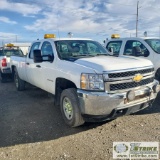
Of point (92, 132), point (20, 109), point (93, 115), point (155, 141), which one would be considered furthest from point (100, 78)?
point (20, 109)

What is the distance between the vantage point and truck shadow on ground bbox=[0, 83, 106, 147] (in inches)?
152

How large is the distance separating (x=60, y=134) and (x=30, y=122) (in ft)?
3.21

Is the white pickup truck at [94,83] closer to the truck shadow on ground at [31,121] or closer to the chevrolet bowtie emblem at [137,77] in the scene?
the chevrolet bowtie emblem at [137,77]

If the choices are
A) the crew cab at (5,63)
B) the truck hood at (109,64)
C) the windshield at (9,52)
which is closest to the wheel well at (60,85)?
the truck hood at (109,64)

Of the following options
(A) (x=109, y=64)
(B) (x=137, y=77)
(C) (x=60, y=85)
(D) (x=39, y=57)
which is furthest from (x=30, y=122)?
(B) (x=137, y=77)

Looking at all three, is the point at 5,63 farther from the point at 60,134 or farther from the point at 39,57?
the point at 60,134

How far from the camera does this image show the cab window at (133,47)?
6686mm

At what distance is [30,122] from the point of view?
15.0 feet

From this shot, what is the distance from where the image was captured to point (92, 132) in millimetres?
4000

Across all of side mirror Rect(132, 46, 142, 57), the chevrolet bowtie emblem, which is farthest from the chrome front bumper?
side mirror Rect(132, 46, 142, 57)

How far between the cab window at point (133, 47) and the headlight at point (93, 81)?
3612 millimetres

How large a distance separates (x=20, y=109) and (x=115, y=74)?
10.5 ft

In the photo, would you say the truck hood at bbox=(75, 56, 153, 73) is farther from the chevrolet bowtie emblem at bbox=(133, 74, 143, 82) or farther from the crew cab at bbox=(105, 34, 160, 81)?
the crew cab at bbox=(105, 34, 160, 81)

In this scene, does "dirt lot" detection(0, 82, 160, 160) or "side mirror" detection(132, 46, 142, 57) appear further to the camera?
"side mirror" detection(132, 46, 142, 57)
